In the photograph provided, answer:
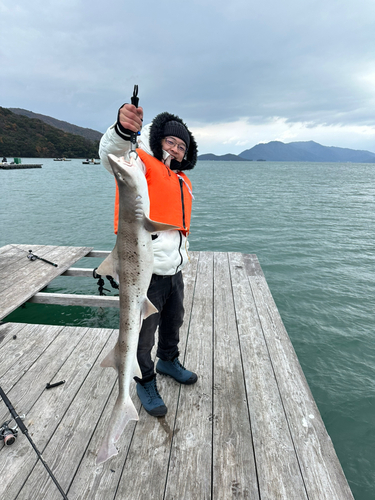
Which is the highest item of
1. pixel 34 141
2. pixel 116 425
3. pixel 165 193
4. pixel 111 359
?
pixel 34 141

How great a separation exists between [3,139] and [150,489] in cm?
15722

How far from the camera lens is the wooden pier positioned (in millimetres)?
2797

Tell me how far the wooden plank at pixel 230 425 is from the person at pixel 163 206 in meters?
0.78

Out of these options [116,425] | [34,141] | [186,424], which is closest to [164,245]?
→ [116,425]

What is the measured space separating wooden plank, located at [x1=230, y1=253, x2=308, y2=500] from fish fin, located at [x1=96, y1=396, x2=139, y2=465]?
1.52 metres

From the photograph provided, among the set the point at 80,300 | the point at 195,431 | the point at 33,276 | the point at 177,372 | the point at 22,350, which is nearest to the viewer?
the point at 195,431

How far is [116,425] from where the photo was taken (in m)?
2.56

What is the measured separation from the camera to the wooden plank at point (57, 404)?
2845mm

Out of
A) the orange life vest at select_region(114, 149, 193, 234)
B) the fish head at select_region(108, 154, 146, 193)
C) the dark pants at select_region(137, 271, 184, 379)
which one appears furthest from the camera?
the dark pants at select_region(137, 271, 184, 379)

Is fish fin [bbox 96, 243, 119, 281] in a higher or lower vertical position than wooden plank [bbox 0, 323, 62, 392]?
higher

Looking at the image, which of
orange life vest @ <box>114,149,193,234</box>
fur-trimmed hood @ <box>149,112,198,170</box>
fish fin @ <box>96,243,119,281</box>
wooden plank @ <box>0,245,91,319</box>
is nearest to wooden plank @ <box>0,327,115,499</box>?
wooden plank @ <box>0,245,91,319</box>

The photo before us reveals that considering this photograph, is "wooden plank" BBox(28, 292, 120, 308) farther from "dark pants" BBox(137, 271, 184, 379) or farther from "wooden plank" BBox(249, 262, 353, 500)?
"wooden plank" BBox(249, 262, 353, 500)

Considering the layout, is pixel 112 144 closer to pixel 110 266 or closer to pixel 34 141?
pixel 110 266

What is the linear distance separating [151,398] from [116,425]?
1.09 m
